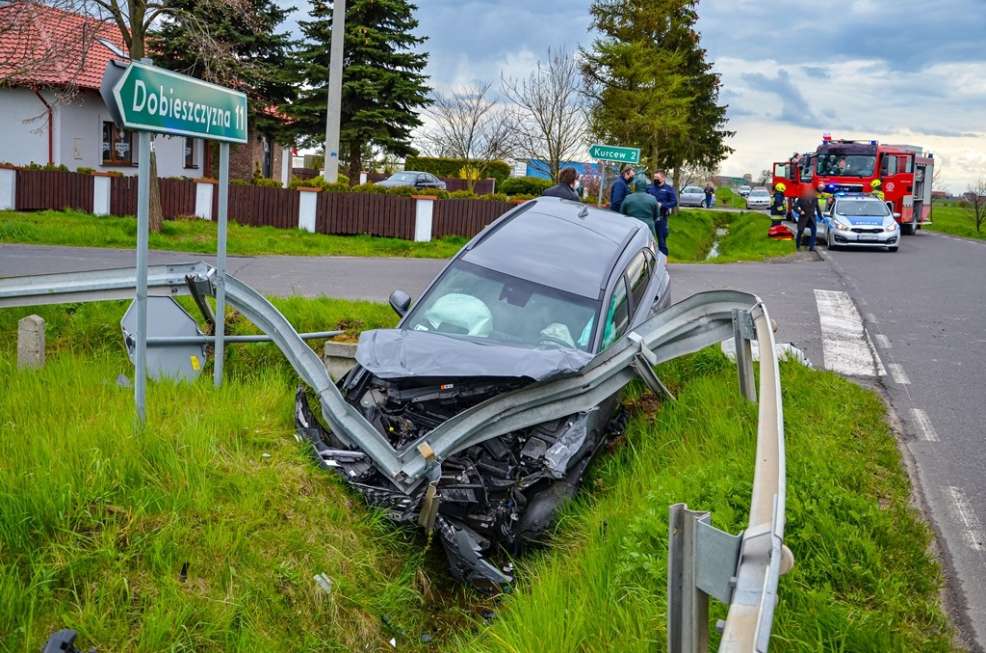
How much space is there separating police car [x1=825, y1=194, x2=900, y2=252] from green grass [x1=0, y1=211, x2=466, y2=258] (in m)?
9.62

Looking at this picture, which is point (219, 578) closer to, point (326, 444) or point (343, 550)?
point (343, 550)

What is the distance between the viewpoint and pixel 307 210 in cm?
2291

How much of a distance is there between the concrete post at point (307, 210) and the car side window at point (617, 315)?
1638cm

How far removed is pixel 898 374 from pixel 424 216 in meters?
14.8

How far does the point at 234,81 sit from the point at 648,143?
22.3m

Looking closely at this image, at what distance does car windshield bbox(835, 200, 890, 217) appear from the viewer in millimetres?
24203

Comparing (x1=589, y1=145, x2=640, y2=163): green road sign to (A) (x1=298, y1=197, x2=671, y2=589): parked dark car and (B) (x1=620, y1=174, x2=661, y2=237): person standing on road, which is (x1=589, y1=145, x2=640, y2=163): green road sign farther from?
(A) (x1=298, y1=197, x2=671, y2=589): parked dark car

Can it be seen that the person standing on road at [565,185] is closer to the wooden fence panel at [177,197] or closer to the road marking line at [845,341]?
the road marking line at [845,341]

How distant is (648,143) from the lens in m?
37.7

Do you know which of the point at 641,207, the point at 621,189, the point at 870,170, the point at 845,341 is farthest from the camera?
the point at 870,170

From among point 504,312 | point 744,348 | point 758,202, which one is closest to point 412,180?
point 504,312

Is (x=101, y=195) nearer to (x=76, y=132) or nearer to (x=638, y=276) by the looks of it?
(x=76, y=132)

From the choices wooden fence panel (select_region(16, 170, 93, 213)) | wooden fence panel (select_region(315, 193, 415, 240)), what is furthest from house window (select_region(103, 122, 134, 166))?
wooden fence panel (select_region(315, 193, 415, 240))

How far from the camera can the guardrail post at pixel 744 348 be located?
637 centimetres
